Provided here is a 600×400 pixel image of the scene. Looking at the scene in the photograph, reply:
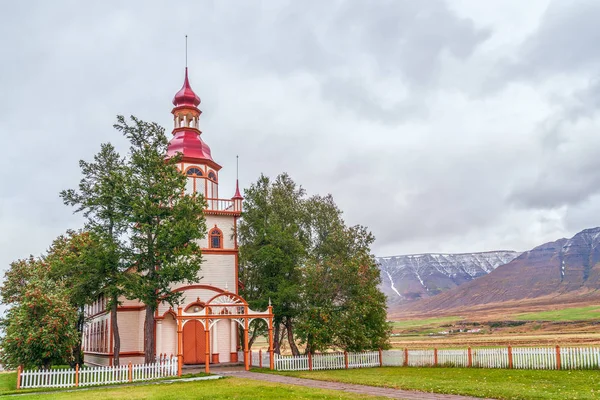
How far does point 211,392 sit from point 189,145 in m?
22.3

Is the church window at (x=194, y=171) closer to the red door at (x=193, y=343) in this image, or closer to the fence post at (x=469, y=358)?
the red door at (x=193, y=343)

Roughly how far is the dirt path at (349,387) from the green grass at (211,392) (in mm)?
1016

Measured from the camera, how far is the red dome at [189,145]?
134ft

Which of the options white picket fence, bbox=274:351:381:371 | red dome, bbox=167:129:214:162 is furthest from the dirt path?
red dome, bbox=167:129:214:162

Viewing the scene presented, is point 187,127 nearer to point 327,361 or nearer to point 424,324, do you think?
point 327,361

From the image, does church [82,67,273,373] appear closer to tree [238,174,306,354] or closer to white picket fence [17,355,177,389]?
tree [238,174,306,354]

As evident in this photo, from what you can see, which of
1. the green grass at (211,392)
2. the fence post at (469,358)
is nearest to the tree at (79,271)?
the green grass at (211,392)

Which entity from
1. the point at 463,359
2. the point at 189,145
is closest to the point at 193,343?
the point at 189,145

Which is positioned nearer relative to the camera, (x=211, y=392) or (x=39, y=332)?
(x=211, y=392)

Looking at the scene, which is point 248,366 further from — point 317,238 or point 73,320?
point 317,238

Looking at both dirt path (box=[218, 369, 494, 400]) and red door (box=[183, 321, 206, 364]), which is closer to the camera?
dirt path (box=[218, 369, 494, 400])

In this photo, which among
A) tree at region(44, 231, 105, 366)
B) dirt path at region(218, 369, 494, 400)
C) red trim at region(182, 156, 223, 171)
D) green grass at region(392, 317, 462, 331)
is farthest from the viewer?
green grass at region(392, 317, 462, 331)

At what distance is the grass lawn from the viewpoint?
64.8 feet

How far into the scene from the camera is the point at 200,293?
38.0 m
